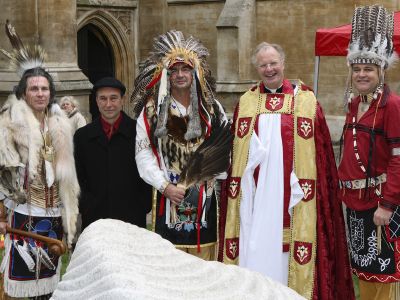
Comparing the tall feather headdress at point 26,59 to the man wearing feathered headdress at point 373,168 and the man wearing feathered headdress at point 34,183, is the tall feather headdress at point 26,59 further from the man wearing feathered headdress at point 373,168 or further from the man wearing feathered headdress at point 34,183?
the man wearing feathered headdress at point 373,168

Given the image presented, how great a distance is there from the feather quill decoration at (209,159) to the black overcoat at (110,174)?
1.21 ft

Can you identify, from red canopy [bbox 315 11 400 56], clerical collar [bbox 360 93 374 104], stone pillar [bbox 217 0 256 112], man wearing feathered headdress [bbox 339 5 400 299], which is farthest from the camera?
stone pillar [bbox 217 0 256 112]

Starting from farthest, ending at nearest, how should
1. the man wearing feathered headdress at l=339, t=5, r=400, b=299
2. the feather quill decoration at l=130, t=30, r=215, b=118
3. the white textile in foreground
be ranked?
the feather quill decoration at l=130, t=30, r=215, b=118 < the man wearing feathered headdress at l=339, t=5, r=400, b=299 < the white textile in foreground


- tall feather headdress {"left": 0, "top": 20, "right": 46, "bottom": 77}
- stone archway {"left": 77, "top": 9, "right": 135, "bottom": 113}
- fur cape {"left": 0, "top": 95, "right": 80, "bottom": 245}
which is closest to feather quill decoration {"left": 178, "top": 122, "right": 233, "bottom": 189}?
fur cape {"left": 0, "top": 95, "right": 80, "bottom": 245}

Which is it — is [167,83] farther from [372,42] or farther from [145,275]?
[145,275]

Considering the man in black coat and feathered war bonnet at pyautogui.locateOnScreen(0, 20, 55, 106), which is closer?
feathered war bonnet at pyautogui.locateOnScreen(0, 20, 55, 106)

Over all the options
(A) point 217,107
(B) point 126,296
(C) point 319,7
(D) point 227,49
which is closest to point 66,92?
(D) point 227,49

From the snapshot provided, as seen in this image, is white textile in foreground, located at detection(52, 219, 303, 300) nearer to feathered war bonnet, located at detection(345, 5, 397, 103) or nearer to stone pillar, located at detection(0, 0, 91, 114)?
feathered war bonnet, located at detection(345, 5, 397, 103)

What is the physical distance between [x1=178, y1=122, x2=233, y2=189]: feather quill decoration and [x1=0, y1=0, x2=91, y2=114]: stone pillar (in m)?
6.90

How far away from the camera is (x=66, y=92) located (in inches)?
454

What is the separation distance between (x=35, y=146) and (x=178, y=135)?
0.85m

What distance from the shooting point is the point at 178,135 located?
464cm

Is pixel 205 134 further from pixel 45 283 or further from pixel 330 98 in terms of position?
pixel 330 98

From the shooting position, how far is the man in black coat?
4.69m
